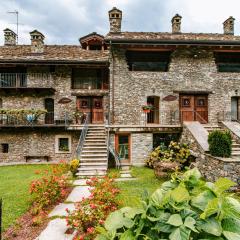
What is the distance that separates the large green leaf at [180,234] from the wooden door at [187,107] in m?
16.4

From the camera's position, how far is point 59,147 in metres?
18.3

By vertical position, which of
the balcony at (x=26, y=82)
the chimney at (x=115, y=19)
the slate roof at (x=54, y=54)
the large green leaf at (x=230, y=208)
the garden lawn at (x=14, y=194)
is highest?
the chimney at (x=115, y=19)

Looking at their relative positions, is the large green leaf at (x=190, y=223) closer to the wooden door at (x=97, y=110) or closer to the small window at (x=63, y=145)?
the small window at (x=63, y=145)

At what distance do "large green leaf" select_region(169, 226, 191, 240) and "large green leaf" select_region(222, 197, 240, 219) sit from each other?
279 millimetres

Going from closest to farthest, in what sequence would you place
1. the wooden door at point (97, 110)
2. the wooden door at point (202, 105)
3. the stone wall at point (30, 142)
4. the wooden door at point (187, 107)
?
1. the wooden door at point (187, 107)
2. the wooden door at point (202, 105)
3. the stone wall at point (30, 142)
4. the wooden door at point (97, 110)

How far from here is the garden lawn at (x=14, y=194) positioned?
282 inches

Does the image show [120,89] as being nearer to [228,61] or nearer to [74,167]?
[74,167]

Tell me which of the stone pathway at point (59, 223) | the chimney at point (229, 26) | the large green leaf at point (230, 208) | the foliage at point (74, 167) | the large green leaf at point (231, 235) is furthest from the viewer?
the chimney at point (229, 26)

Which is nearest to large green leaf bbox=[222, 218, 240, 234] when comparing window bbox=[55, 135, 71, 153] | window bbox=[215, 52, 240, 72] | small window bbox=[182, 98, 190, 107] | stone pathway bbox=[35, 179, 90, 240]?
stone pathway bbox=[35, 179, 90, 240]

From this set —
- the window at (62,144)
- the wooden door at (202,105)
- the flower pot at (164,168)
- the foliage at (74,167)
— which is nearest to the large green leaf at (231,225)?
the flower pot at (164,168)

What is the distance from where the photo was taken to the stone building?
649 inches

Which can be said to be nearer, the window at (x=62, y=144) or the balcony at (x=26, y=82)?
the window at (x=62, y=144)

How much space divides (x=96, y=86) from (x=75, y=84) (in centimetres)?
167

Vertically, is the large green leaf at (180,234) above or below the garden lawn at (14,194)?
above
